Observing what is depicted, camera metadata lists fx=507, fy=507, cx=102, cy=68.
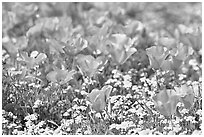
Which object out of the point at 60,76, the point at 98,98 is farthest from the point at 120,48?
the point at 98,98

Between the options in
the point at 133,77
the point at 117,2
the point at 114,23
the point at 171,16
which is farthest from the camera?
the point at 171,16

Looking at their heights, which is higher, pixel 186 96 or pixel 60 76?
pixel 60 76

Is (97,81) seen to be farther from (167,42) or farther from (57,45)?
(167,42)

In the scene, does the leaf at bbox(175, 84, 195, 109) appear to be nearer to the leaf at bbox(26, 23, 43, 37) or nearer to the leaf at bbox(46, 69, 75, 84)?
the leaf at bbox(46, 69, 75, 84)

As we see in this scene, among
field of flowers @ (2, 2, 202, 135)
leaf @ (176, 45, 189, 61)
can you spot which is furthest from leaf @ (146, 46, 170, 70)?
leaf @ (176, 45, 189, 61)

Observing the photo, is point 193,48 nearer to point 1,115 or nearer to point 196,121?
point 196,121

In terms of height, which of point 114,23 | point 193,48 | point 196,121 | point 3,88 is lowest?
point 196,121

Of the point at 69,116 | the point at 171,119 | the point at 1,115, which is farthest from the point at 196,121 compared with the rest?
the point at 1,115
